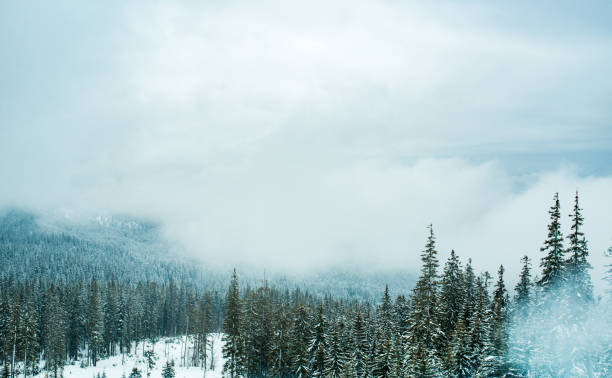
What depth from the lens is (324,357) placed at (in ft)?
159

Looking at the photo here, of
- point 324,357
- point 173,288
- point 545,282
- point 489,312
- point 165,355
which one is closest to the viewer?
point 545,282

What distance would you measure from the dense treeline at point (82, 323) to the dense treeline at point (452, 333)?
89.1 feet

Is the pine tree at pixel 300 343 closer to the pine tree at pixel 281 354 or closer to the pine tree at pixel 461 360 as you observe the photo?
the pine tree at pixel 281 354

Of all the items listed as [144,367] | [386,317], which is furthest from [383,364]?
[144,367]

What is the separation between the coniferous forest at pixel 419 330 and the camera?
85.5ft

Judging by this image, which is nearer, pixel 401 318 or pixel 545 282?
pixel 545 282

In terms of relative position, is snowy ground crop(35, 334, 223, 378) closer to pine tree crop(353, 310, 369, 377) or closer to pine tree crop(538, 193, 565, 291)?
pine tree crop(353, 310, 369, 377)

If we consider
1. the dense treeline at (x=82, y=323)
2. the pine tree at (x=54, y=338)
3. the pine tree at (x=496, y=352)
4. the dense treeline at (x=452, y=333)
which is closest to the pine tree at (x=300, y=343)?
the dense treeline at (x=452, y=333)

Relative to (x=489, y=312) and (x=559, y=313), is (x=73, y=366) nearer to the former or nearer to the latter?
(x=489, y=312)

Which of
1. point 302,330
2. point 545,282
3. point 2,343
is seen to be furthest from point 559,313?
point 2,343

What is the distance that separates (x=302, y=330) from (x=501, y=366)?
29.9m

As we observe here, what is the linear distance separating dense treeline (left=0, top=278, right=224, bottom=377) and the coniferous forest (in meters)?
0.33

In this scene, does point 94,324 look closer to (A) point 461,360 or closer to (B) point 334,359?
(B) point 334,359

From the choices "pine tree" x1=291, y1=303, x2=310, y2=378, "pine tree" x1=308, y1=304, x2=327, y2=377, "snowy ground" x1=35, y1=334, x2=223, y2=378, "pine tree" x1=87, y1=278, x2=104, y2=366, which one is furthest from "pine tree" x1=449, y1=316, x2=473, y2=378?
"pine tree" x1=87, y1=278, x2=104, y2=366
